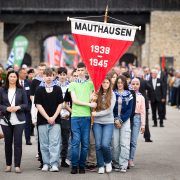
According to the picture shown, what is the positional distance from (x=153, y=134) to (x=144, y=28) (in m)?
22.6

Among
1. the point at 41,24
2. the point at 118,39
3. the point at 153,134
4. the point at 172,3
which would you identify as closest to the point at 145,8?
the point at 172,3

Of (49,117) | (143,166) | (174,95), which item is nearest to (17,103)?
(49,117)

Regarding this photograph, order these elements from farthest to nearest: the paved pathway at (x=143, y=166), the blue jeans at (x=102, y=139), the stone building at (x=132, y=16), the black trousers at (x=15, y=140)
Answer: the stone building at (x=132, y=16) < the black trousers at (x=15, y=140) < the blue jeans at (x=102, y=139) < the paved pathway at (x=143, y=166)

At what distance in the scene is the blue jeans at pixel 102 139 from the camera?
643 cm

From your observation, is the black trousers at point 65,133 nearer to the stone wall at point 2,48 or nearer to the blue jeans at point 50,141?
the blue jeans at point 50,141

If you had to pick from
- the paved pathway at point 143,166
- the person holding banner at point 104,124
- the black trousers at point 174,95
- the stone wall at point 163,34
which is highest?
the stone wall at point 163,34

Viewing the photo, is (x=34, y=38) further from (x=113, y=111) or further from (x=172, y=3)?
(x=113, y=111)

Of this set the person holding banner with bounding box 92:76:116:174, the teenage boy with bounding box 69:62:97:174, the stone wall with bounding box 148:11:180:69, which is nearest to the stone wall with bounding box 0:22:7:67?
the stone wall with bounding box 148:11:180:69

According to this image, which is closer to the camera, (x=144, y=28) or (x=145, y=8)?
(x=145, y=8)

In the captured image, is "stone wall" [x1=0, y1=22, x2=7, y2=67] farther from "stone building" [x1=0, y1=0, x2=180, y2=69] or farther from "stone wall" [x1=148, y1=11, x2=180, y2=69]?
"stone wall" [x1=148, y1=11, x2=180, y2=69]

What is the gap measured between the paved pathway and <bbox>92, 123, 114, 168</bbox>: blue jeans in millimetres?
299

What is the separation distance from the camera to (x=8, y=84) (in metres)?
6.81

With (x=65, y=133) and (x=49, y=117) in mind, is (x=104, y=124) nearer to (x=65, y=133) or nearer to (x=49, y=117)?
(x=49, y=117)

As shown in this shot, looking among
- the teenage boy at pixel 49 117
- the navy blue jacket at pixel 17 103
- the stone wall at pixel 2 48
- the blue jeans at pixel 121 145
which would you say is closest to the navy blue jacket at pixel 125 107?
the blue jeans at pixel 121 145
